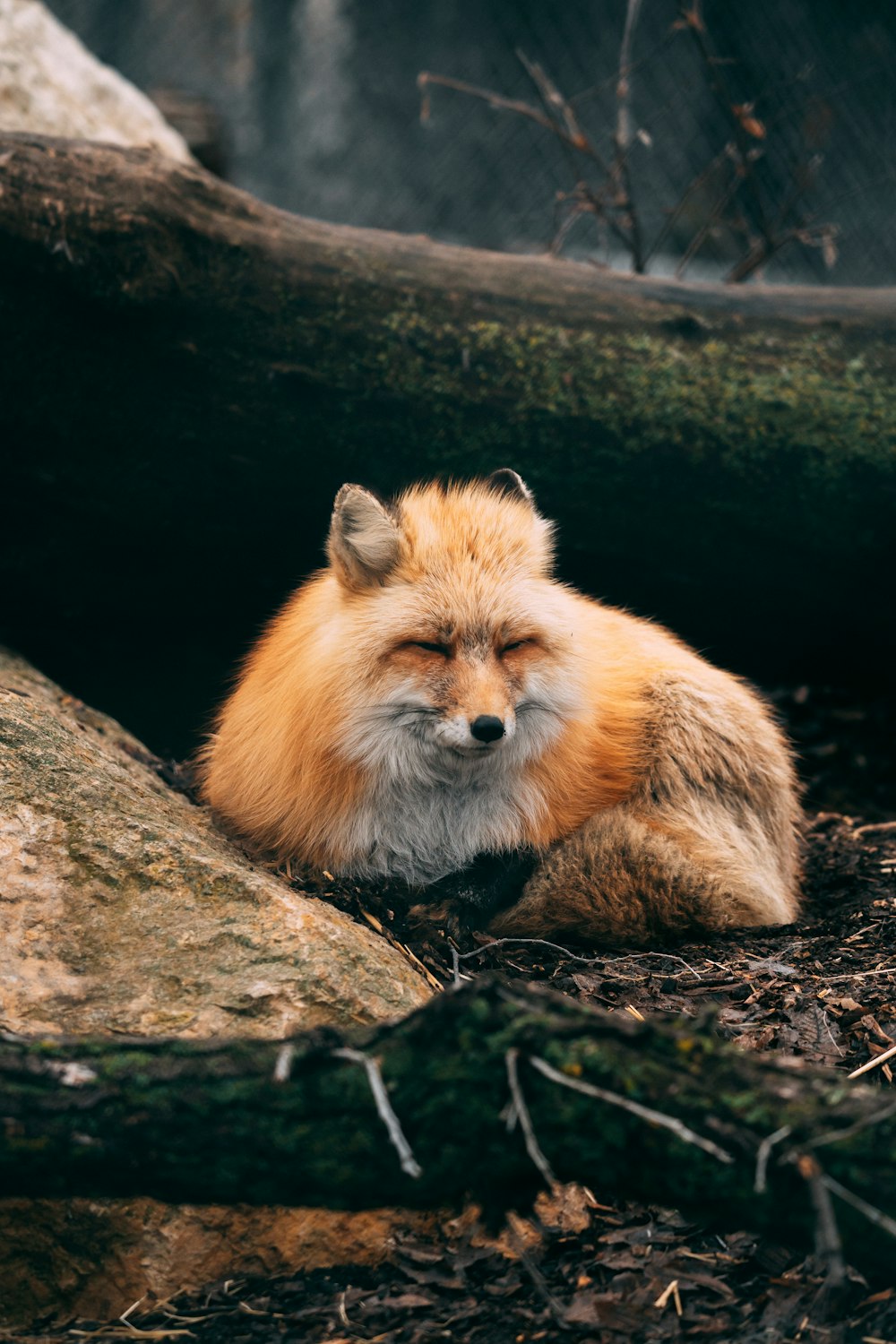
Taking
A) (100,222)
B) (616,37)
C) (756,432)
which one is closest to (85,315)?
(100,222)

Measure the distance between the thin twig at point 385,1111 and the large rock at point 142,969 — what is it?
0.64 metres

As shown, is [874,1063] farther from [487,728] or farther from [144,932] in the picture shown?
[144,932]

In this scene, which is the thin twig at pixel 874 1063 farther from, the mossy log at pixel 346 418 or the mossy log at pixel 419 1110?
the mossy log at pixel 346 418

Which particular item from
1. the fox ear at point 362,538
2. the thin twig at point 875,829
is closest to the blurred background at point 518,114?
the thin twig at point 875,829

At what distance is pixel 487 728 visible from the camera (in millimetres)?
2703

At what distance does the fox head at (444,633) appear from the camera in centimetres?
288

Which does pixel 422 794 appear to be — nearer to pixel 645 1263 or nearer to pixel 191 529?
pixel 645 1263

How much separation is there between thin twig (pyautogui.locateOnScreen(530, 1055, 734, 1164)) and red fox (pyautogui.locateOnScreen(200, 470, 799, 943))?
130 cm

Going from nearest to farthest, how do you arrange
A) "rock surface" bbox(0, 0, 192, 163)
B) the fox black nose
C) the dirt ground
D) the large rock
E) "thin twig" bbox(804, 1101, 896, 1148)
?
1. "thin twig" bbox(804, 1101, 896, 1148)
2. the dirt ground
3. the large rock
4. the fox black nose
5. "rock surface" bbox(0, 0, 192, 163)

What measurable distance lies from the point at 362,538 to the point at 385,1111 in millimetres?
1836

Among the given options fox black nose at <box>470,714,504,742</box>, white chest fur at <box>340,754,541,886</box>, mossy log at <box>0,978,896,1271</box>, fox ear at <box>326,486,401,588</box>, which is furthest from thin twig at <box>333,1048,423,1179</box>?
fox ear at <box>326,486,401,588</box>

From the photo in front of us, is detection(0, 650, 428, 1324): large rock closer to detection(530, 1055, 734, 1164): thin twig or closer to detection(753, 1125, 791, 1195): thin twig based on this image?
detection(530, 1055, 734, 1164): thin twig

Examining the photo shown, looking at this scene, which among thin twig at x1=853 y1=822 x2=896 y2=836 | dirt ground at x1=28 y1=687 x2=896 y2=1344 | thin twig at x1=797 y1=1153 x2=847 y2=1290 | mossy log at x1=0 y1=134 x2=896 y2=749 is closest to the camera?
thin twig at x1=797 y1=1153 x2=847 y2=1290

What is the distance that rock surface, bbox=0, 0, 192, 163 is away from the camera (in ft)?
18.2
